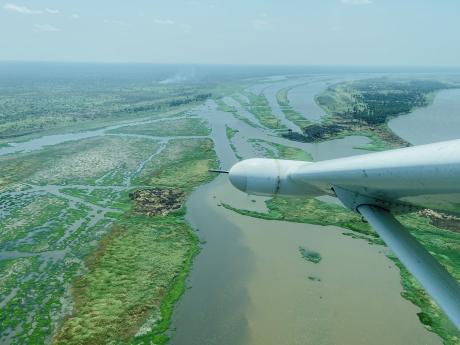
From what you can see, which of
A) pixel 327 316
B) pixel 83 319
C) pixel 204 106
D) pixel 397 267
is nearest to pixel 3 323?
pixel 83 319

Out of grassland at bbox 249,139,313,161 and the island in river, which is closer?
the island in river

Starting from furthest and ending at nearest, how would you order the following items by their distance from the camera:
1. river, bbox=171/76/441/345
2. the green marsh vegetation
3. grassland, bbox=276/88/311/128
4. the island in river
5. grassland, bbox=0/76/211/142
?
grassland, bbox=276/88/311/128, the green marsh vegetation, grassland, bbox=0/76/211/142, the island in river, river, bbox=171/76/441/345

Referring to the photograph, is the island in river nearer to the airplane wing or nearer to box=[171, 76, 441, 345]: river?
box=[171, 76, 441, 345]: river

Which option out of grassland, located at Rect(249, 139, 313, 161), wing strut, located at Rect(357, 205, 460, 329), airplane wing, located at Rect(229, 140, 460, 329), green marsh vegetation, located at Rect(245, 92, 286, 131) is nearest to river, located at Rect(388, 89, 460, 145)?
grassland, located at Rect(249, 139, 313, 161)

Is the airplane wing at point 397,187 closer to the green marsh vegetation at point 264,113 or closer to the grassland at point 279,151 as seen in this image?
the grassland at point 279,151

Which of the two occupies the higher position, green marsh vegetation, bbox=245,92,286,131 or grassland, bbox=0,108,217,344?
green marsh vegetation, bbox=245,92,286,131

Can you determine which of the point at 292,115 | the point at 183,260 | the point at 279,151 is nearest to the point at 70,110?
the point at 292,115

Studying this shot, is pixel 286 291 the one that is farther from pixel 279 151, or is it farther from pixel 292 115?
pixel 292 115

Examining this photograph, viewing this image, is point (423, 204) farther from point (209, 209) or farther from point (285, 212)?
point (209, 209)
